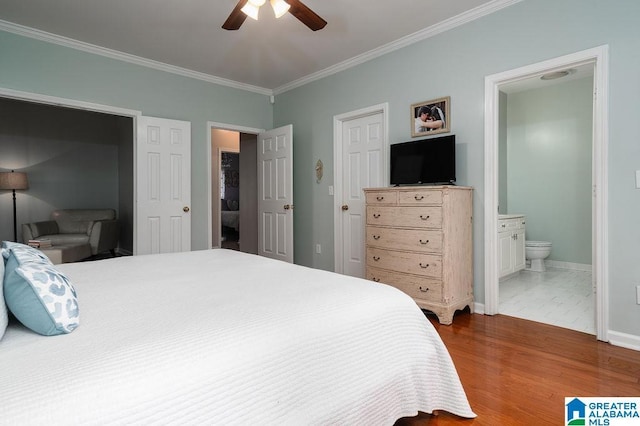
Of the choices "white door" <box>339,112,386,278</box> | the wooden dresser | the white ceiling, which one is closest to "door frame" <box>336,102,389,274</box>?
"white door" <box>339,112,386,278</box>

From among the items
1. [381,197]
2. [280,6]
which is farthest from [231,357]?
[381,197]

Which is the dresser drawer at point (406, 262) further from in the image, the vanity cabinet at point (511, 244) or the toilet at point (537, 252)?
the toilet at point (537, 252)

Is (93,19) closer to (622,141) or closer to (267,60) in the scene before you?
(267,60)

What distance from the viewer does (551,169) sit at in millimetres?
5094

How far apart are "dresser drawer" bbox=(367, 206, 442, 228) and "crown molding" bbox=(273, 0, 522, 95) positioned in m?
1.76

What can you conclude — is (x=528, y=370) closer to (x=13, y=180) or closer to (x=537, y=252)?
(x=537, y=252)

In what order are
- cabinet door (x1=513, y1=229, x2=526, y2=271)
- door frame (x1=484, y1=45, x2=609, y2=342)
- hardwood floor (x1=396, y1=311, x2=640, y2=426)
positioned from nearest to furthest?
hardwood floor (x1=396, y1=311, x2=640, y2=426) → door frame (x1=484, y1=45, x2=609, y2=342) → cabinet door (x1=513, y1=229, x2=526, y2=271)

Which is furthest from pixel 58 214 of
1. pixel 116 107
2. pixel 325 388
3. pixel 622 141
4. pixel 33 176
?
pixel 622 141

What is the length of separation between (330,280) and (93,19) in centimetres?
334

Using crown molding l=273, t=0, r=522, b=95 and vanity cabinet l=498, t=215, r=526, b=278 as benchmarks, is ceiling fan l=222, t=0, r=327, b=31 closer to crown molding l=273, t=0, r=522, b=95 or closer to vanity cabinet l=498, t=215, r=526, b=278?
crown molding l=273, t=0, r=522, b=95

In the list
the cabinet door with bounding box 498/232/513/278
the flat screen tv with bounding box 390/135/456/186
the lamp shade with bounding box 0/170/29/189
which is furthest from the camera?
the lamp shade with bounding box 0/170/29/189

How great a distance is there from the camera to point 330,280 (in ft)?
5.32

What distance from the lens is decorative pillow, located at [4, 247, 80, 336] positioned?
3.22ft

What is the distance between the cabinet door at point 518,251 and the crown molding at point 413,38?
2712 millimetres
